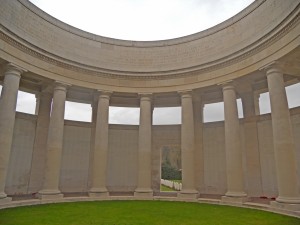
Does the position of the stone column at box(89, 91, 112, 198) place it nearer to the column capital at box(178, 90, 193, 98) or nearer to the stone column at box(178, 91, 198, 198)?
the stone column at box(178, 91, 198, 198)

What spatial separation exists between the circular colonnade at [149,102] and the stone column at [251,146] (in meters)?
0.17

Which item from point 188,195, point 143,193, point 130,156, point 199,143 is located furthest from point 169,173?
point 188,195

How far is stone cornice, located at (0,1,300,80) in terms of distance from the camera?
3126cm

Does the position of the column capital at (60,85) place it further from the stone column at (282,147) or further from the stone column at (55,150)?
the stone column at (282,147)

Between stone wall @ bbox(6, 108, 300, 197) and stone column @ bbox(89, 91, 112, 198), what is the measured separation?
981 cm

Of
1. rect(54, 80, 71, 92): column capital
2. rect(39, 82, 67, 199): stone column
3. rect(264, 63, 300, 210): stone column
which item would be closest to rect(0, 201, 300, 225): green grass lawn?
rect(264, 63, 300, 210): stone column

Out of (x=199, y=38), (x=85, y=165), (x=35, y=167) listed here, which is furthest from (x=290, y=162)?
(x=35, y=167)

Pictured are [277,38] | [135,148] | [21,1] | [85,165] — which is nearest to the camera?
[277,38]

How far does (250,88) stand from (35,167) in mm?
39991

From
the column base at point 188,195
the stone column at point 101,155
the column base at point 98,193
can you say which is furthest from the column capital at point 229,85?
the column base at point 98,193

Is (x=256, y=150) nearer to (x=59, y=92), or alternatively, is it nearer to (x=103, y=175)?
(x=103, y=175)

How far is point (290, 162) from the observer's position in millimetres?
29781

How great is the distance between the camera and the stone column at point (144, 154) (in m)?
41.2

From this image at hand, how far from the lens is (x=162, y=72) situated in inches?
1768
